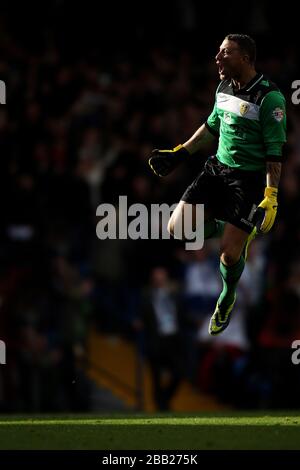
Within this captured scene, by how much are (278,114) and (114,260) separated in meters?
4.99

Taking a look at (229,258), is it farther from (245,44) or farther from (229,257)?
(245,44)

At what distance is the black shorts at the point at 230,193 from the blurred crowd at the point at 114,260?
336 cm

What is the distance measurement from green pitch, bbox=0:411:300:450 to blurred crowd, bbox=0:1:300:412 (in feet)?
8.52

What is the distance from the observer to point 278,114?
1006cm

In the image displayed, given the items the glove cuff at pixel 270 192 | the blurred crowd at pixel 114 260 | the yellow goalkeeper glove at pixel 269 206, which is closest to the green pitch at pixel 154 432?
the yellow goalkeeper glove at pixel 269 206

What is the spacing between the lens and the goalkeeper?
1012 cm

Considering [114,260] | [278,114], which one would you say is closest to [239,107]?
[278,114]

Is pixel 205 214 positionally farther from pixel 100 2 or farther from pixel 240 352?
pixel 100 2

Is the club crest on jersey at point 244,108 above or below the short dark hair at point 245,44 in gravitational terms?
below

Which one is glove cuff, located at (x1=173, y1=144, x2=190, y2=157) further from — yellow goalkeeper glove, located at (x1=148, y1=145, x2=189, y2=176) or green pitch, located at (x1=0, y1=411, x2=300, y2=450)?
green pitch, located at (x1=0, y1=411, x2=300, y2=450)

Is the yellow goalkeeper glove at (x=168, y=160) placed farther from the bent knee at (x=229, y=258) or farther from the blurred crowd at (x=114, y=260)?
the blurred crowd at (x=114, y=260)

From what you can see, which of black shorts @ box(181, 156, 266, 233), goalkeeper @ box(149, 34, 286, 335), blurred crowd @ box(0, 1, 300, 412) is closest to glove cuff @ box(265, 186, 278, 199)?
goalkeeper @ box(149, 34, 286, 335)

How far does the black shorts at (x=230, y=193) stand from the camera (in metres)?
10.4
